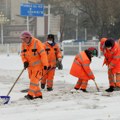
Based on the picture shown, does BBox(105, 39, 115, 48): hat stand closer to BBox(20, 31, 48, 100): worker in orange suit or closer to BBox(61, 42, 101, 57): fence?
BBox(20, 31, 48, 100): worker in orange suit

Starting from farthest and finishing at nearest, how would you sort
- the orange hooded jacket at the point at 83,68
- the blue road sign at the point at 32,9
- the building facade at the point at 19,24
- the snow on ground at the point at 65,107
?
1. the building facade at the point at 19,24
2. the blue road sign at the point at 32,9
3. the orange hooded jacket at the point at 83,68
4. the snow on ground at the point at 65,107

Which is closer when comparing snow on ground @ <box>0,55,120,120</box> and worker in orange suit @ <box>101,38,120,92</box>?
snow on ground @ <box>0,55,120,120</box>

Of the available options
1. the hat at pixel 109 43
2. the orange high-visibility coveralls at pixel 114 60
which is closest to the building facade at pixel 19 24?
the orange high-visibility coveralls at pixel 114 60

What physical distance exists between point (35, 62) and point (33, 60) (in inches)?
2.5

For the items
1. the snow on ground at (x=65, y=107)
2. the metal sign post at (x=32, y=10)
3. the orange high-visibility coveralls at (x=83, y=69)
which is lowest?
the snow on ground at (x=65, y=107)

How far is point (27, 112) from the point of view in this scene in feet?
25.2

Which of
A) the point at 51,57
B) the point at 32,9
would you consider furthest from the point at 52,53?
the point at 32,9

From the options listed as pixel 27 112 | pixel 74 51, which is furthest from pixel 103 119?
pixel 74 51

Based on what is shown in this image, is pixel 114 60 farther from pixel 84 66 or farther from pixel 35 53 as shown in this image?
pixel 35 53

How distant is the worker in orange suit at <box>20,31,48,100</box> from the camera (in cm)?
948

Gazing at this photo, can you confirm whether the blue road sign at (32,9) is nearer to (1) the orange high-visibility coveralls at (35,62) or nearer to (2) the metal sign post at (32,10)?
(2) the metal sign post at (32,10)

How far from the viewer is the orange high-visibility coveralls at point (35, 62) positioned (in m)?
9.48

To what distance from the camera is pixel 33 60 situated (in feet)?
31.5

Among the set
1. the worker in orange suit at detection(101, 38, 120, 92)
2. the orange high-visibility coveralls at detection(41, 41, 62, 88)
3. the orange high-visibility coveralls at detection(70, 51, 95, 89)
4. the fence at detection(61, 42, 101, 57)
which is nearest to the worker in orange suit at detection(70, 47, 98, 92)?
the orange high-visibility coveralls at detection(70, 51, 95, 89)
